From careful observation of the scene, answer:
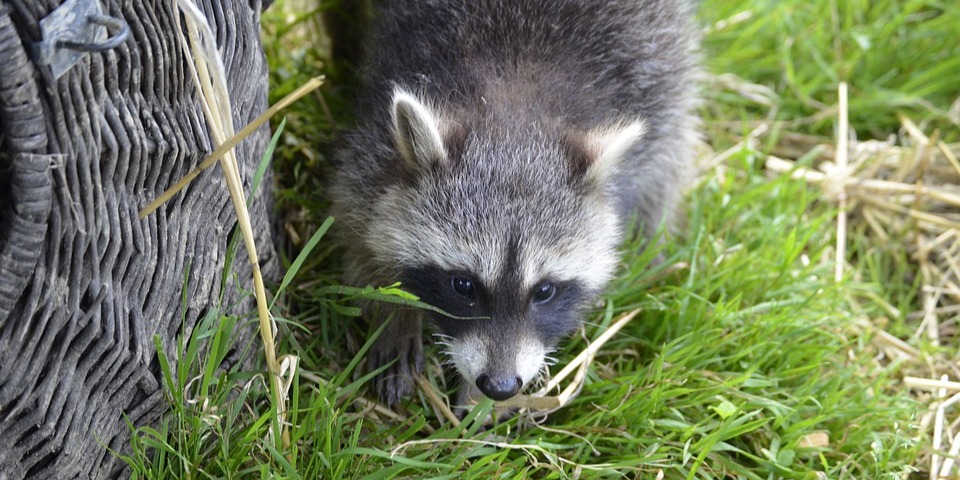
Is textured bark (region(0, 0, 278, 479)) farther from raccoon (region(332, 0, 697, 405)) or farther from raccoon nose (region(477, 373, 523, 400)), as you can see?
raccoon nose (region(477, 373, 523, 400))

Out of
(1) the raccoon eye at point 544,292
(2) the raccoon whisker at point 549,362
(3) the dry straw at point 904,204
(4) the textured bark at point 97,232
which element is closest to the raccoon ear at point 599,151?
(1) the raccoon eye at point 544,292

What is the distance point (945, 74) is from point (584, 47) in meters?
2.81

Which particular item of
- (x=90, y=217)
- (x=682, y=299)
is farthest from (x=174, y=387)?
(x=682, y=299)

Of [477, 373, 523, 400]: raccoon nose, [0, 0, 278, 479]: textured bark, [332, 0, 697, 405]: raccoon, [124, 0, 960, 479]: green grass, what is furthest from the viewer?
[332, 0, 697, 405]: raccoon

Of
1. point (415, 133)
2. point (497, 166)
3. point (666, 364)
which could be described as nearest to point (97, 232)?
point (415, 133)

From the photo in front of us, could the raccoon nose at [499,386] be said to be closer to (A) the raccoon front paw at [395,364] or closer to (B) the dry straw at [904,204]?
(A) the raccoon front paw at [395,364]

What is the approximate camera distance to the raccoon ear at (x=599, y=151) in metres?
3.49

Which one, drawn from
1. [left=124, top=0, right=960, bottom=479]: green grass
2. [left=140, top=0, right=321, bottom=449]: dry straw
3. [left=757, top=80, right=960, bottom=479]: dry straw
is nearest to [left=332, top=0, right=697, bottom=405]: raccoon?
[left=124, top=0, right=960, bottom=479]: green grass

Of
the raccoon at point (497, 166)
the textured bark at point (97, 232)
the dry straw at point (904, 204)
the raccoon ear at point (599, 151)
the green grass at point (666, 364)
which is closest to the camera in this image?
the textured bark at point (97, 232)

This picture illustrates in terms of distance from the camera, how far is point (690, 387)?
12.2 ft

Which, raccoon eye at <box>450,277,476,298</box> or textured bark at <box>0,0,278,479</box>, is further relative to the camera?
raccoon eye at <box>450,277,476,298</box>

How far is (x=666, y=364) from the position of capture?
380 centimetres

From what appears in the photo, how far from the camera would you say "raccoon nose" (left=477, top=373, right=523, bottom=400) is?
10.7 ft

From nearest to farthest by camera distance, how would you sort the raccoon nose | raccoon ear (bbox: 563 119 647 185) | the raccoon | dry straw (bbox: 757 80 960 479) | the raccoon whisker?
the raccoon nose, the raccoon, raccoon ear (bbox: 563 119 647 185), the raccoon whisker, dry straw (bbox: 757 80 960 479)
